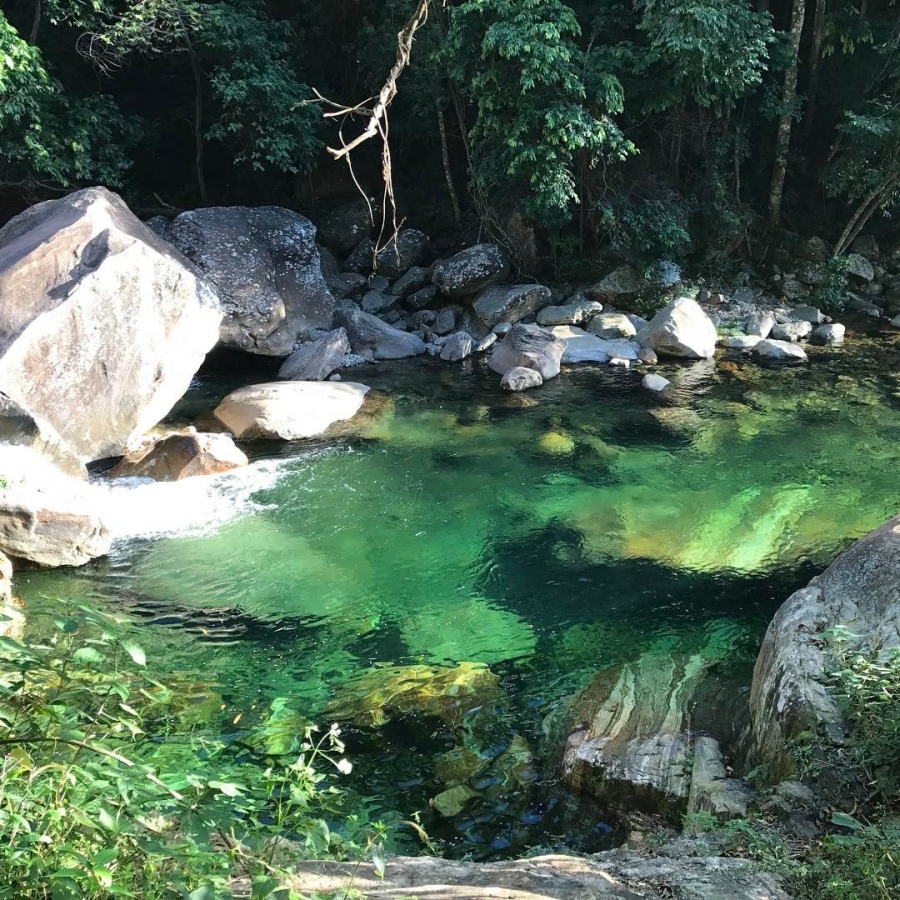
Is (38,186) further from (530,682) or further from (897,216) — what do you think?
(897,216)

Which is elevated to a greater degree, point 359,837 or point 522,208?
point 522,208

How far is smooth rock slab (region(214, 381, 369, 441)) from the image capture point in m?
10.7

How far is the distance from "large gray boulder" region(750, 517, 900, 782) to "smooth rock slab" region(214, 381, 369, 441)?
7332 millimetres

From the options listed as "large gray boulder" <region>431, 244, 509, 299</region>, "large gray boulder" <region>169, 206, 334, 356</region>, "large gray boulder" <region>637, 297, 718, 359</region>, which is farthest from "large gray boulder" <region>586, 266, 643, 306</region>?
"large gray boulder" <region>169, 206, 334, 356</region>

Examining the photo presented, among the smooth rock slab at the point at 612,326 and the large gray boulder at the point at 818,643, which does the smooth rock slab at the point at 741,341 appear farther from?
the large gray boulder at the point at 818,643

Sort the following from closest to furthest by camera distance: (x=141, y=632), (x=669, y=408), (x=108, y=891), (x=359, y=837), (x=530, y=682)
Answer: (x=108, y=891) < (x=359, y=837) < (x=530, y=682) < (x=141, y=632) < (x=669, y=408)

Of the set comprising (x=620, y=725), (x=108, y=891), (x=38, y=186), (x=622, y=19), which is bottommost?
(x=620, y=725)

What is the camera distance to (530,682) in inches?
231

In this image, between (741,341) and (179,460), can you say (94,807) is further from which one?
(741,341)

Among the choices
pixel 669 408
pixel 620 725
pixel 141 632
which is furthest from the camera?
pixel 669 408

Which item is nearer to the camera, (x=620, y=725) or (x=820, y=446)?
(x=620, y=725)

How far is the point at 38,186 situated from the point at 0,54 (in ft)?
14.6

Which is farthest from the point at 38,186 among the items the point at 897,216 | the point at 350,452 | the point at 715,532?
the point at 897,216

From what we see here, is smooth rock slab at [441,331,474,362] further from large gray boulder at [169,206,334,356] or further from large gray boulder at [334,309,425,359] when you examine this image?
large gray boulder at [169,206,334,356]
